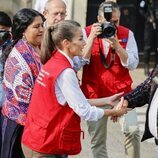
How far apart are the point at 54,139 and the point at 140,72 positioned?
920cm

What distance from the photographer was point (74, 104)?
13.6 ft

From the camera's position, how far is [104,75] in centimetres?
575

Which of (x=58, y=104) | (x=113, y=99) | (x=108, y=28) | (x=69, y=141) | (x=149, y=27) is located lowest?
(x=149, y=27)

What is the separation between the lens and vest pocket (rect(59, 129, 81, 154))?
4203 millimetres

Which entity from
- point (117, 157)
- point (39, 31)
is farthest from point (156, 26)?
point (39, 31)

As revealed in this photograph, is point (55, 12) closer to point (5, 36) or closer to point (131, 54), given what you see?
point (5, 36)

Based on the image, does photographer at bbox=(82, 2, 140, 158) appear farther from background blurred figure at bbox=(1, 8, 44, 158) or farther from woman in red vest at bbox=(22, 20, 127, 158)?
woman in red vest at bbox=(22, 20, 127, 158)

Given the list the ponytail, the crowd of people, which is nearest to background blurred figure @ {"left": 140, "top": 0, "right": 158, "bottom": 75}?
the crowd of people

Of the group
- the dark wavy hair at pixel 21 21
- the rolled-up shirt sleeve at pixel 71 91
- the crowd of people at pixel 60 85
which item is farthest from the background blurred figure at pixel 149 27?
the rolled-up shirt sleeve at pixel 71 91

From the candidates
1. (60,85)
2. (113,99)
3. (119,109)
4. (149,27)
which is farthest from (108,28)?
(149,27)

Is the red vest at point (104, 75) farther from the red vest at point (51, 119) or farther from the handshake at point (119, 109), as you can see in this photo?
the red vest at point (51, 119)

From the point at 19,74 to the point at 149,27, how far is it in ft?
29.1

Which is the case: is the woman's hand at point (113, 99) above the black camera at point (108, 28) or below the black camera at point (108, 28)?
below

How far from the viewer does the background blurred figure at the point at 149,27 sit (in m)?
12.9
